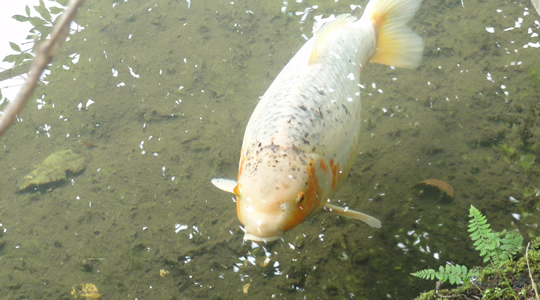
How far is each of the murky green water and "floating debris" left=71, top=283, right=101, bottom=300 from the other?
0.21 feet

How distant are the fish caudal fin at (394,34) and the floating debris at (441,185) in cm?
128

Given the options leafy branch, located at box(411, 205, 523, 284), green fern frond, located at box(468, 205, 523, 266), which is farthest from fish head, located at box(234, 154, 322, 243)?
green fern frond, located at box(468, 205, 523, 266)

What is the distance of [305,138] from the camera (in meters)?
2.89

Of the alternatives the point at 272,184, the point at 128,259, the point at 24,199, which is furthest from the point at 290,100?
the point at 24,199

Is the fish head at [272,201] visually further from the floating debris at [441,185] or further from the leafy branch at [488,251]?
the floating debris at [441,185]

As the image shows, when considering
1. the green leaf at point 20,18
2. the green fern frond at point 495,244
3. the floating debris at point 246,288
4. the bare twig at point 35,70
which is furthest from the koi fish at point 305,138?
the green leaf at point 20,18

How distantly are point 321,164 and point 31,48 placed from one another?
5029mm

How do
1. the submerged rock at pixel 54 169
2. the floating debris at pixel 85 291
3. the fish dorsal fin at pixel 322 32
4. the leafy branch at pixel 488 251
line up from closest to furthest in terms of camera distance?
the leafy branch at pixel 488 251, the fish dorsal fin at pixel 322 32, the floating debris at pixel 85 291, the submerged rock at pixel 54 169

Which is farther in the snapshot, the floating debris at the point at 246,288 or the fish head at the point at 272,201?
the floating debris at the point at 246,288

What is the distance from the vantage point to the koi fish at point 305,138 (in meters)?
2.65

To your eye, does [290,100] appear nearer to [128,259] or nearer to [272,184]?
[272,184]

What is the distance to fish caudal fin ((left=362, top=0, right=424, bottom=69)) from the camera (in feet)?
13.5

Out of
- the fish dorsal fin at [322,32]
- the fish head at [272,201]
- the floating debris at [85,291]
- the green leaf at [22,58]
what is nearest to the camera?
the fish head at [272,201]

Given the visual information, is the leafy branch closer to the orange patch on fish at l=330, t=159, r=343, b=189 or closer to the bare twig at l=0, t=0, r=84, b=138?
the orange patch on fish at l=330, t=159, r=343, b=189
